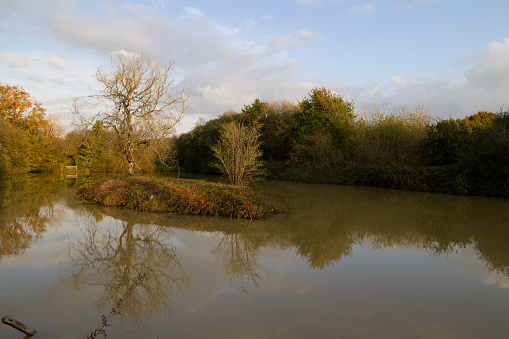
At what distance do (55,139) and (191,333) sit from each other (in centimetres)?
4170

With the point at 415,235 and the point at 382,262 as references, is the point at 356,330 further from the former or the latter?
the point at 415,235

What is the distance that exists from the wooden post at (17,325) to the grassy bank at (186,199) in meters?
7.61

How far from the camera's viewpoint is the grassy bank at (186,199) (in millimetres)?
11219

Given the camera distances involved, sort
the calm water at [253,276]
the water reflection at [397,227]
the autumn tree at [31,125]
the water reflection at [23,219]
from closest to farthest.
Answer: the calm water at [253,276] → the water reflection at [23,219] → the water reflection at [397,227] → the autumn tree at [31,125]

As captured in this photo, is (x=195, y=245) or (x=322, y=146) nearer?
(x=195, y=245)

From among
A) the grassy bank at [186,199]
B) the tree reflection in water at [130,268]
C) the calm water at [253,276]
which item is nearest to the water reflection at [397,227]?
the calm water at [253,276]

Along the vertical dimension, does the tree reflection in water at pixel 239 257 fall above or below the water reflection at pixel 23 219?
below

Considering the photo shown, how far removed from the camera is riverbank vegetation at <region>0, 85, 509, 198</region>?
17.9 metres

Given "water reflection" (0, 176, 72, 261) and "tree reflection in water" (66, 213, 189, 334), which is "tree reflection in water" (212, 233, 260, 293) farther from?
"water reflection" (0, 176, 72, 261)

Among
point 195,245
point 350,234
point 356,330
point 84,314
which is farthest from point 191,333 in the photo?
point 350,234

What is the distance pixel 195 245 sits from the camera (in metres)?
8.00

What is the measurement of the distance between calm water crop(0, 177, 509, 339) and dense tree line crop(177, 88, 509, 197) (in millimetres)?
8316

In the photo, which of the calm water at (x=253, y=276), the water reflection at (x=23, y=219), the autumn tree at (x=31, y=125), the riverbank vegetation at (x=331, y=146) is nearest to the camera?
the calm water at (x=253, y=276)

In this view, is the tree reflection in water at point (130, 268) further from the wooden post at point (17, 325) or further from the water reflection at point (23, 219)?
the water reflection at point (23, 219)
